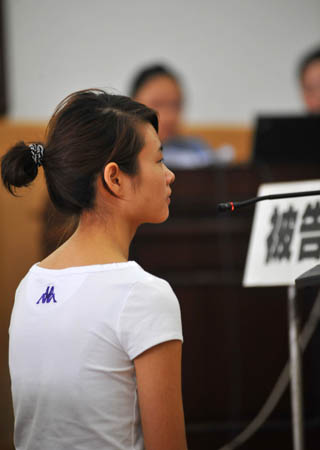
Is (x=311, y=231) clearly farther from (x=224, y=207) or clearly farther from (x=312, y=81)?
(x=312, y=81)

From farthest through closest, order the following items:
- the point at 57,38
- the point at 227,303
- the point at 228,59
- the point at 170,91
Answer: the point at 228,59
the point at 57,38
the point at 170,91
the point at 227,303

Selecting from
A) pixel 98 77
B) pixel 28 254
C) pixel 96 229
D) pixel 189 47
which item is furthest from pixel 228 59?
pixel 96 229

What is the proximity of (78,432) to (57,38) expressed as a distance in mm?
2854

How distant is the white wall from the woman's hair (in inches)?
92.9

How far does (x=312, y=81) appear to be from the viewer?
9.48ft

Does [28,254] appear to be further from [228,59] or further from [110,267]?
[110,267]

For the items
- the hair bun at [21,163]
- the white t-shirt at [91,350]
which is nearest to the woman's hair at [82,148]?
the hair bun at [21,163]

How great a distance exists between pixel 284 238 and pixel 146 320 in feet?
1.91

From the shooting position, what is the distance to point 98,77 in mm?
3492

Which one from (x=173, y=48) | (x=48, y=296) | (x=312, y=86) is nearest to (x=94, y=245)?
(x=48, y=296)

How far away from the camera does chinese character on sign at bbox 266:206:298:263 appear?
1351 mm

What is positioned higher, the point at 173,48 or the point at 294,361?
the point at 173,48

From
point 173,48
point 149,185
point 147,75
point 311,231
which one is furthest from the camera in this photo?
point 173,48

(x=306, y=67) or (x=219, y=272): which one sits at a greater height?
(x=306, y=67)
